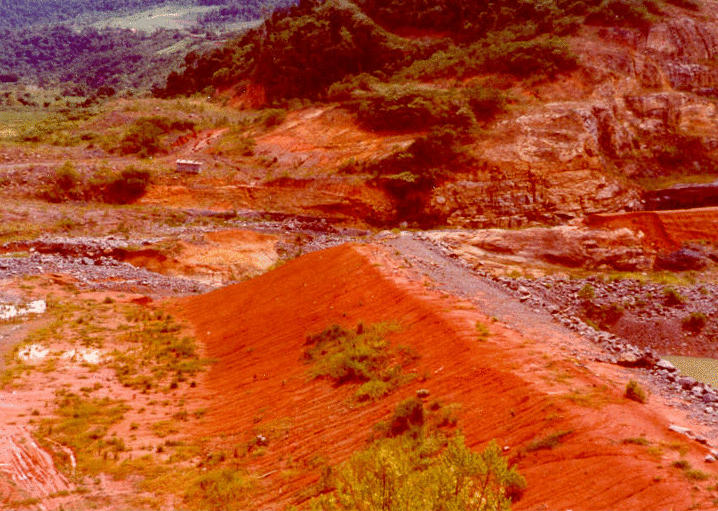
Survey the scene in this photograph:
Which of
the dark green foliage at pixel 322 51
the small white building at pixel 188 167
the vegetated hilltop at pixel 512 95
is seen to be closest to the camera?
the vegetated hilltop at pixel 512 95

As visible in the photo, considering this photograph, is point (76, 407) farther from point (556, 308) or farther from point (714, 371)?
point (714, 371)

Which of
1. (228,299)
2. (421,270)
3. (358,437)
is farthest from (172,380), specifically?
(421,270)

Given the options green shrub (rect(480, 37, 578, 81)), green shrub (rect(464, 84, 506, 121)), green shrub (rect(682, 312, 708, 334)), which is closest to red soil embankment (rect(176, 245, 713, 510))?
green shrub (rect(682, 312, 708, 334))

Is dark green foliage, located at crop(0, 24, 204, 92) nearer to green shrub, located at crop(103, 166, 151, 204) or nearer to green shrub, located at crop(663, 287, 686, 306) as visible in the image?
green shrub, located at crop(103, 166, 151, 204)

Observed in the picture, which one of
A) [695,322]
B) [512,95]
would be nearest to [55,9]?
[512,95]

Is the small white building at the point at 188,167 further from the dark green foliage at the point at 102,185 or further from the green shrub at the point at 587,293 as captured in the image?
the green shrub at the point at 587,293

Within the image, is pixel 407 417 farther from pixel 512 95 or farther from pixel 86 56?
pixel 86 56

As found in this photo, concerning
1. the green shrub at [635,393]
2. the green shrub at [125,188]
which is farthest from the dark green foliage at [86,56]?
the green shrub at [635,393]
